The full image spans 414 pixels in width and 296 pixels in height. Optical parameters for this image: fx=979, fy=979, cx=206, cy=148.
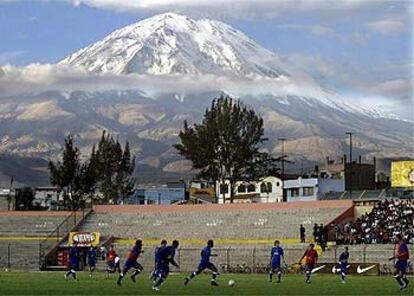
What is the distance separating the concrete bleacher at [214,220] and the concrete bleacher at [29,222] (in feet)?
9.78

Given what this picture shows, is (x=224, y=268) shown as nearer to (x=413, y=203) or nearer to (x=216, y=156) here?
(x=413, y=203)

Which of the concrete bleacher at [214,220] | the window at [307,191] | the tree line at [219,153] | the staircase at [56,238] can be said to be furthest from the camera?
the window at [307,191]

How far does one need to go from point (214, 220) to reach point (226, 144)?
64.3 feet

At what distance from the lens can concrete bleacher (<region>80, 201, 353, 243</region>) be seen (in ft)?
257

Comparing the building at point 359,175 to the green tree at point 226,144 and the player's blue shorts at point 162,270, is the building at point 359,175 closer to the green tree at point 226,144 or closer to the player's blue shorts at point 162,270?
the green tree at point 226,144

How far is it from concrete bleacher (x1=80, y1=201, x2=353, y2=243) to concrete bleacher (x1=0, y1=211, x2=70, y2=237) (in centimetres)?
298

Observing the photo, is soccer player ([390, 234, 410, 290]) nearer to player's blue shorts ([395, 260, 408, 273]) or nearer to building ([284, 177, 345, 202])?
player's blue shorts ([395, 260, 408, 273])

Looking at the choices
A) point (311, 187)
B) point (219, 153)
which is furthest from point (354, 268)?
point (311, 187)

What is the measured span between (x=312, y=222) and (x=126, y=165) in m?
40.4

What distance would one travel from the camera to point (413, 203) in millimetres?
75875

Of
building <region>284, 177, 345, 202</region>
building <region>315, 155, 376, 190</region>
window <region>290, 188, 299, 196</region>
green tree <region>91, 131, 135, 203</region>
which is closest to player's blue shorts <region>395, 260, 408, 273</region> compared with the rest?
green tree <region>91, 131, 135, 203</region>

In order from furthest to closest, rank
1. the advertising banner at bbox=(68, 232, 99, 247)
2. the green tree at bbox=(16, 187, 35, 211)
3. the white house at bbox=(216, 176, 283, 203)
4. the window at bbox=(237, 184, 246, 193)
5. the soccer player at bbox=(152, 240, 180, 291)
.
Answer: the white house at bbox=(216, 176, 283, 203), the window at bbox=(237, 184, 246, 193), the green tree at bbox=(16, 187, 35, 211), the advertising banner at bbox=(68, 232, 99, 247), the soccer player at bbox=(152, 240, 180, 291)

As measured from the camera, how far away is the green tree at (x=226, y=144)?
333ft

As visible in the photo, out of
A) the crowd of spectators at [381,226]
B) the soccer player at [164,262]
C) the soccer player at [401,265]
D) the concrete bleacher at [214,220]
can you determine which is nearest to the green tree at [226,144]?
the concrete bleacher at [214,220]
